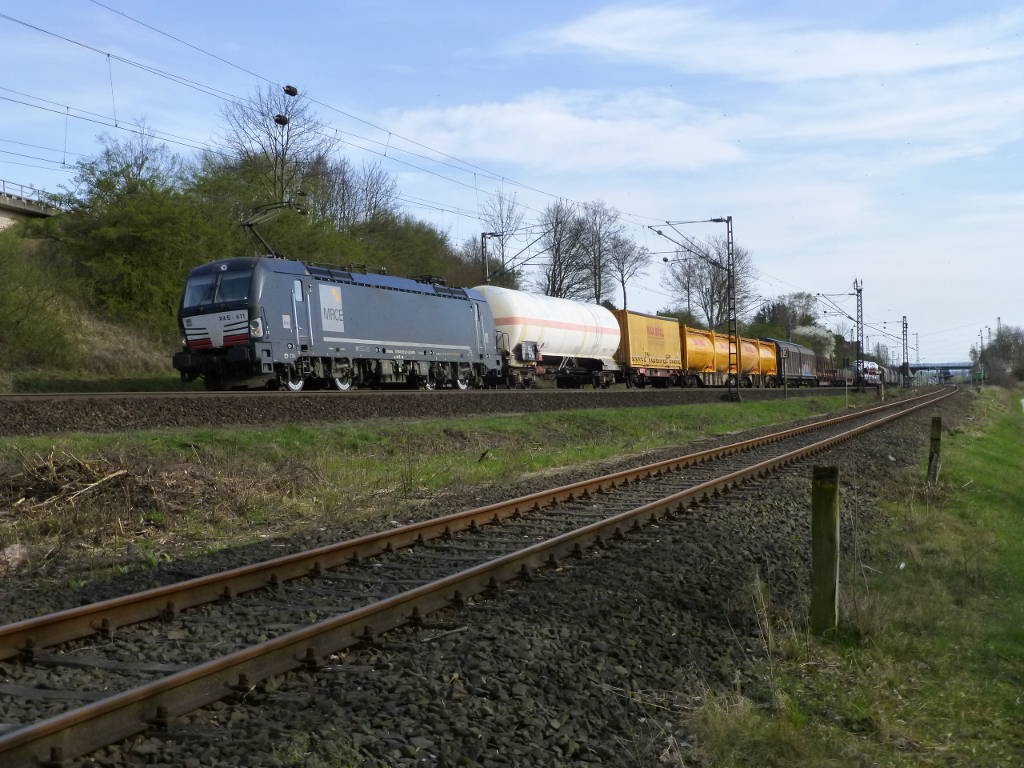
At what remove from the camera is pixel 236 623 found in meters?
5.72

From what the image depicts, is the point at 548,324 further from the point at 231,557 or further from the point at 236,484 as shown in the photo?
the point at 231,557

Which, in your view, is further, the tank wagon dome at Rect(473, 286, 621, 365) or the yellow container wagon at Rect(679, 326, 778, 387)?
the yellow container wagon at Rect(679, 326, 778, 387)

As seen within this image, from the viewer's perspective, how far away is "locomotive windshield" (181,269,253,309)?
796 inches

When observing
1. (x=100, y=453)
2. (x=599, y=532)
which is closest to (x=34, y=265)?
(x=100, y=453)

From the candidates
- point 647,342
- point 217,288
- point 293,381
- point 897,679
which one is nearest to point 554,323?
point 647,342

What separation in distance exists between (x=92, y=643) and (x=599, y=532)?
4618 millimetres

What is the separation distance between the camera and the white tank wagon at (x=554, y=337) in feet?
98.2

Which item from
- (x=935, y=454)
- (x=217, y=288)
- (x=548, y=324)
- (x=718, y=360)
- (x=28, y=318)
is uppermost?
(x=217, y=288)

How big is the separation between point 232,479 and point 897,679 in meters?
8.06

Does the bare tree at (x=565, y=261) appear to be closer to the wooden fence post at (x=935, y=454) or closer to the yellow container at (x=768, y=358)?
the yellow container at (x=768, y=358)

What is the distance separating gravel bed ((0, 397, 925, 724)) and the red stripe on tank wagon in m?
20.0

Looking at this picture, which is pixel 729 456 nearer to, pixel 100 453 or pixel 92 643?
pixel 100 453

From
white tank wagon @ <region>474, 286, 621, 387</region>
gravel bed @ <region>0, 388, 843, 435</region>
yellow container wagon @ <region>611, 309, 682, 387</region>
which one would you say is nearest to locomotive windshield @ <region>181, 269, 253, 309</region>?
gravel bed @ <region>0, 388, 843, 435</region>

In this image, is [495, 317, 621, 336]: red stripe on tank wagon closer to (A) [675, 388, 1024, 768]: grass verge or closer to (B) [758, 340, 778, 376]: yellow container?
(B) [758, 340, 778, 376]: yellow container
